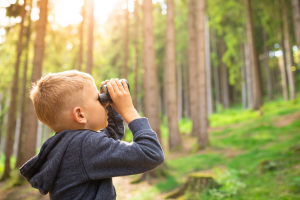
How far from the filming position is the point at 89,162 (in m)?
1.14

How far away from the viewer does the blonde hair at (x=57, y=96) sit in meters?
1.24

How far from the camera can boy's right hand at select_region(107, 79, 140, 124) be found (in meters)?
1.28

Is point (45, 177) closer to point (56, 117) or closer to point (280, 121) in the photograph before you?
point (56, 117)

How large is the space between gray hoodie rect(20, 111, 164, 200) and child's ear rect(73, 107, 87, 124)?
0.22ft

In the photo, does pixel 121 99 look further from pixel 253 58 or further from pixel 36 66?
pixel 253 58

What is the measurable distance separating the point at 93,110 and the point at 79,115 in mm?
84

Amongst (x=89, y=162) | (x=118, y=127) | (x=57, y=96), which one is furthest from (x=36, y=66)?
(x=89, y=162)

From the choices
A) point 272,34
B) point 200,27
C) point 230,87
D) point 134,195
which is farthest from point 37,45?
point 230,87

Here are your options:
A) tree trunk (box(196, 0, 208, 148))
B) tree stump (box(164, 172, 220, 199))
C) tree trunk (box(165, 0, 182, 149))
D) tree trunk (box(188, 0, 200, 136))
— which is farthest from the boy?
tree trunk (box(188, 0, 200, 136))

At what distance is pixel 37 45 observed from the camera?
693 cm

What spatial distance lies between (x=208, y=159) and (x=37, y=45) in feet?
22.7

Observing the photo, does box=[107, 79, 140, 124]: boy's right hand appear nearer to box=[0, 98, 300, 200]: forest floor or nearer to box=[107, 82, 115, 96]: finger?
box=[107, 82, 115, 96]: finger

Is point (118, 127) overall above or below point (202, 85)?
below

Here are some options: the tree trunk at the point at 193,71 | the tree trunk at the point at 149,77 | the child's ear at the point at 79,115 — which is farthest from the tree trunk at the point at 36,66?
the tree trunk at the point at 193,71
